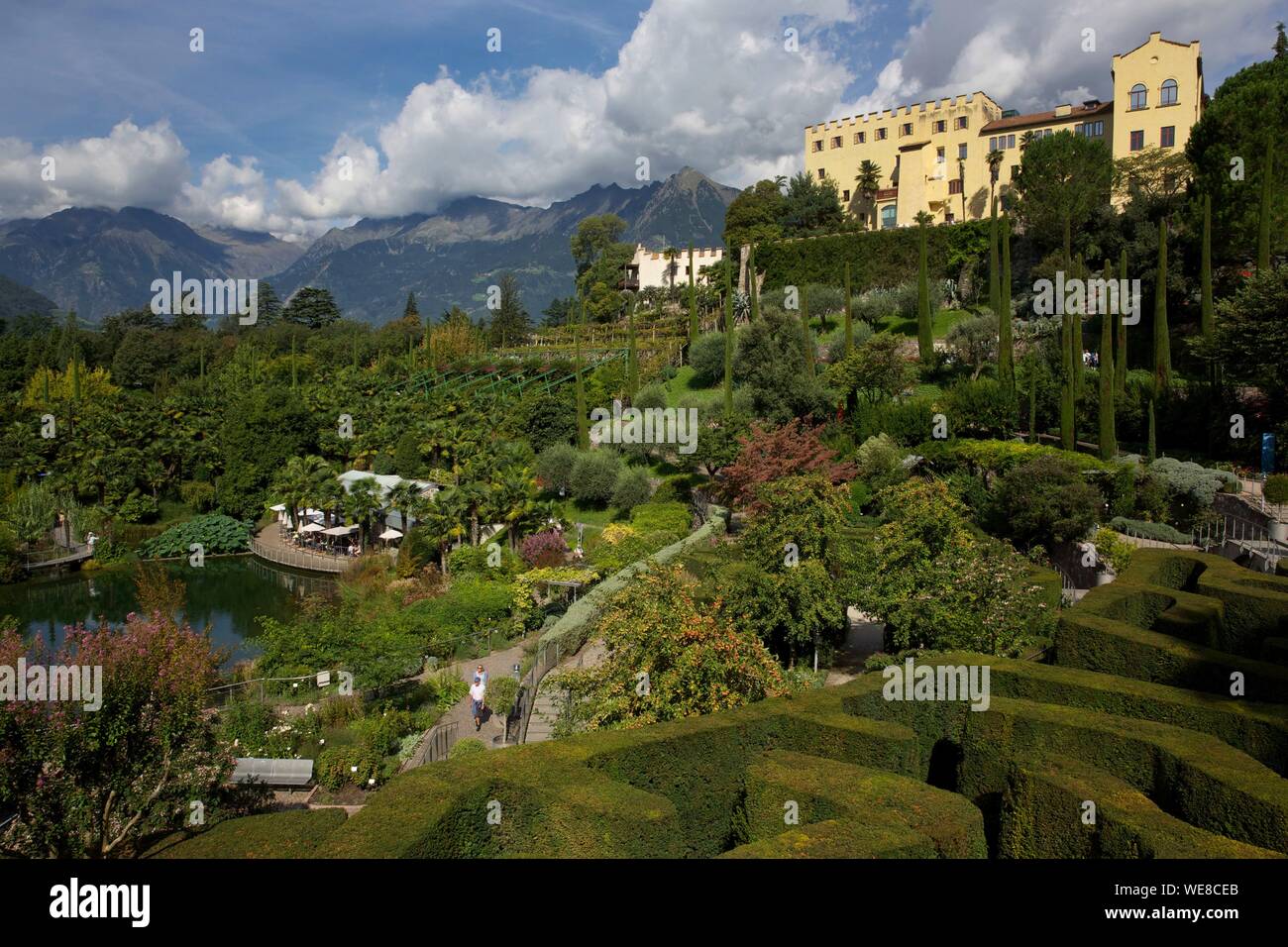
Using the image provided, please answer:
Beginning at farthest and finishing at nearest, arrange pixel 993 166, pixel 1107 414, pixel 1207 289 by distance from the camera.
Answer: pixel 993 166, pixel 1207 289, pixel 1107 414

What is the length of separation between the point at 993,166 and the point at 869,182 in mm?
9185

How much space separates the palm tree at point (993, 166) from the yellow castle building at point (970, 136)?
0.16 metres

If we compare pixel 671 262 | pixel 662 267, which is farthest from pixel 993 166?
pixel 662 267

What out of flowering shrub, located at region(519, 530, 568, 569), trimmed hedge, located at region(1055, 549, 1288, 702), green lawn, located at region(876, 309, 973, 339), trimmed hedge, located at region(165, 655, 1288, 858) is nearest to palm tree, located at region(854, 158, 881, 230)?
green lawn, located at region(876, 309, 973, 339)

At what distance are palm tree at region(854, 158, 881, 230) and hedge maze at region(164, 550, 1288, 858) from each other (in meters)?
55.9

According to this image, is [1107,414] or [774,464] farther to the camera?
[1107,414]

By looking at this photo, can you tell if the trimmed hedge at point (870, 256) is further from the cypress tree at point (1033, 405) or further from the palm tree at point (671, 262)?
the cypress tree at point (1033, 405)

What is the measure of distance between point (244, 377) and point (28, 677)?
59.8m

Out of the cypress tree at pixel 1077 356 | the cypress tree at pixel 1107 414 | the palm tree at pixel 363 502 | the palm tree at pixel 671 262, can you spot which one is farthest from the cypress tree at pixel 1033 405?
the palm tree at pixel 671 262

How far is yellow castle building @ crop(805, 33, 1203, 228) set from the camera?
49531mm

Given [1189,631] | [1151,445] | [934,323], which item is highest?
[934,323]

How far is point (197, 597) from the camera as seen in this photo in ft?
111

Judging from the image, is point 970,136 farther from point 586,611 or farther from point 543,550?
point 586,611
